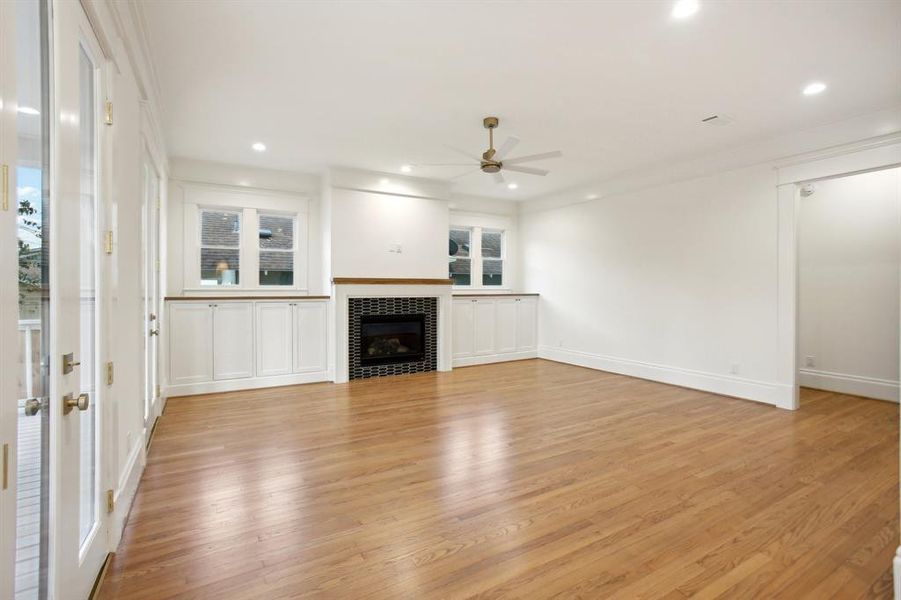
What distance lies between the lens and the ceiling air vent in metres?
4.03

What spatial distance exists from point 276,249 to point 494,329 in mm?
3620

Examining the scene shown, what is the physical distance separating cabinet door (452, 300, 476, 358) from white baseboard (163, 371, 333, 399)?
2.08 meters

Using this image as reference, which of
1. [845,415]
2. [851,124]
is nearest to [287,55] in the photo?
[851,124]

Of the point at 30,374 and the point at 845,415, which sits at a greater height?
the point at 30,374

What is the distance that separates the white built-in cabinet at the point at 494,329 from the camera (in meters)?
6.97

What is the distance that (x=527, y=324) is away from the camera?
7668 mm

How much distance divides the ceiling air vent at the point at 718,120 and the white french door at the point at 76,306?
15.1 feet

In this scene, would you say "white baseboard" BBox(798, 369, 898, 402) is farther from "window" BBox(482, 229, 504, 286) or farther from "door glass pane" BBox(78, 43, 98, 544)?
"door glass pane" BBox(78, 43, 98, 544)

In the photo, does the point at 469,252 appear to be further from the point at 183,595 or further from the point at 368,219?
the point at 183,595

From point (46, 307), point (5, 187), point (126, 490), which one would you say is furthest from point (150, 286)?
point (5, 187)

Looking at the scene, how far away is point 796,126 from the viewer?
14.0 feet

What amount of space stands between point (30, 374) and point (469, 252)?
6.83 metres

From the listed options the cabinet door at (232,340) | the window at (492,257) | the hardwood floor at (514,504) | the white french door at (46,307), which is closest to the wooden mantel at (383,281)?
the cabinet door at (232,340)

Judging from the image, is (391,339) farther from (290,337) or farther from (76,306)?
(76,306)
